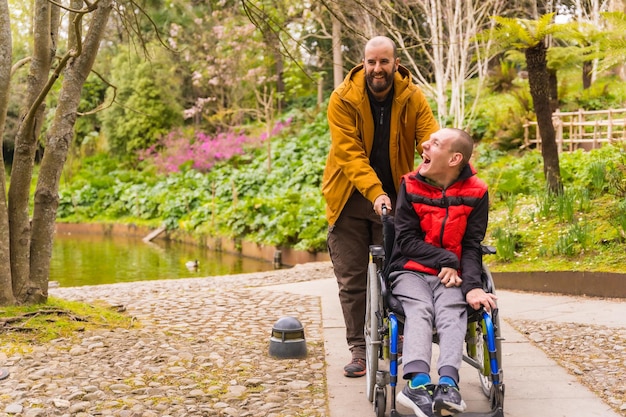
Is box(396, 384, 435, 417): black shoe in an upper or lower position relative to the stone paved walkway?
upper

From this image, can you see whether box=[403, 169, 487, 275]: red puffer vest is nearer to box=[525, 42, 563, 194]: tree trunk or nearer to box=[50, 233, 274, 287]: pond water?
box=[525, 42, 563, 194]: tree trunk

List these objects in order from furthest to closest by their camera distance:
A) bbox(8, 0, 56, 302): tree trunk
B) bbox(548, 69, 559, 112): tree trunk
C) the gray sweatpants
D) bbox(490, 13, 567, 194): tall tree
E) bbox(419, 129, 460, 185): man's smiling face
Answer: bbox(548, 69, 559, 112): tree trunk, bbox(490, 13, 567, 194): tall tree, bbox(8, 0, 56, 302): tree trunk, bbox(419, 129, 460, 185): man's smiling face, the gray sweatpants

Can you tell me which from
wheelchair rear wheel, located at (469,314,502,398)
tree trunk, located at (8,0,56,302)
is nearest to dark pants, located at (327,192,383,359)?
wheelchair rear wheel, located at (469,314,502,398)

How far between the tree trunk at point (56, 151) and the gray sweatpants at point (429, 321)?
3116mm

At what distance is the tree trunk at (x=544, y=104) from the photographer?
898 cm

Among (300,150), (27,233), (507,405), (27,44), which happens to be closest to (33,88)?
(27,233)

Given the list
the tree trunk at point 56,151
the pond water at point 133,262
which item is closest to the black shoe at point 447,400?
the tree trunk at point 56,151

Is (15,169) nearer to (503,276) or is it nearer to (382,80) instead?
(382,80)

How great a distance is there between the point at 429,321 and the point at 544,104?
644cm

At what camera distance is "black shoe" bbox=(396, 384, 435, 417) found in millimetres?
2984

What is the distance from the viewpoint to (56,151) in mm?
5547

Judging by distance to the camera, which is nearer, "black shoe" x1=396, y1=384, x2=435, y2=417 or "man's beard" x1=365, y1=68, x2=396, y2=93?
"black shoe" x1=396, y1=384, x2=435, y2=417

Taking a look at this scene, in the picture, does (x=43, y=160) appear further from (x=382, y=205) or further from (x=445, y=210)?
(x=445, y=210)

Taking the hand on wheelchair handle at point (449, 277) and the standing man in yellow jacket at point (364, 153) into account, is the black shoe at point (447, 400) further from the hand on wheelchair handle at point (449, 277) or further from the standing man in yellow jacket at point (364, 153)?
the standing man in yellow jacket at point (364, 153)
